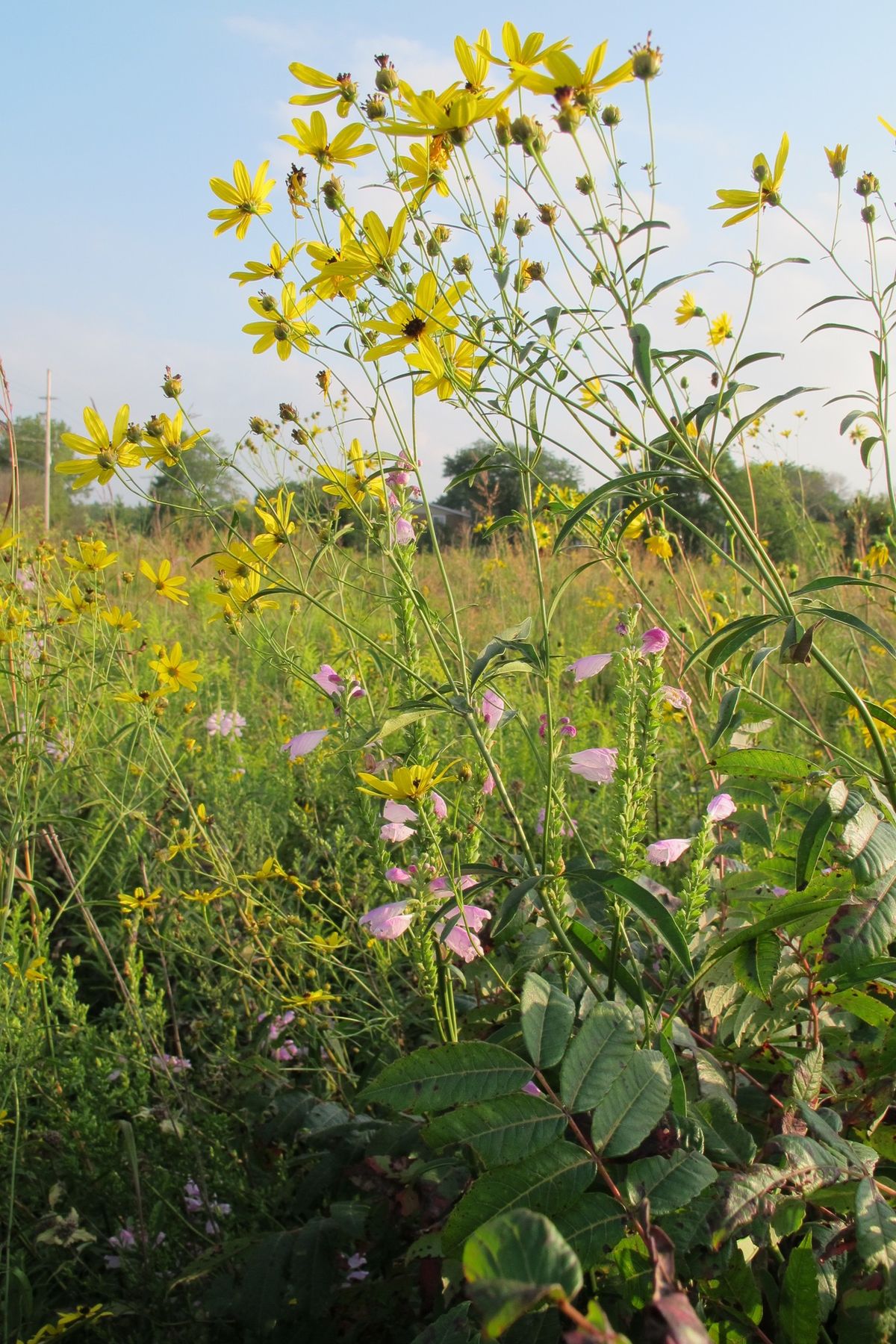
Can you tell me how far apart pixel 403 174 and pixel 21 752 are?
1.25 meters

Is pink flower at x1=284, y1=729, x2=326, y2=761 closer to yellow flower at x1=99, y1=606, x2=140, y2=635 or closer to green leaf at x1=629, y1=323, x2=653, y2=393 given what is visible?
green leaf at x1=629, y1=323, x2=653, y2=393

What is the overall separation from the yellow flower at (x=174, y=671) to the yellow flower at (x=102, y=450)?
2.00ft

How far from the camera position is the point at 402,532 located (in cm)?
124

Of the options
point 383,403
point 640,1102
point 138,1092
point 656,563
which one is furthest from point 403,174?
point 656,563

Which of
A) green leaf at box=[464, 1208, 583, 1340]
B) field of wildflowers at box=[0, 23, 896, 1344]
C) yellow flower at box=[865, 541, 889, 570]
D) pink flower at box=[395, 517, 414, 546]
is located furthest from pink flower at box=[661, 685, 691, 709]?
yellow flower at box=[865, 541, 889, 570]

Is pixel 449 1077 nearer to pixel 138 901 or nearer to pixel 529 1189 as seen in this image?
pixel 529 1189

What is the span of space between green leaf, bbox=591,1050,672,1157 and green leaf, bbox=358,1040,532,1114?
0.22 ft

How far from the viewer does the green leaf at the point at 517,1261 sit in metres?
0.39

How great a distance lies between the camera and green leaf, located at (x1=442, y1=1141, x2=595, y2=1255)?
69 cm

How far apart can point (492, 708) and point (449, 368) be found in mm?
435

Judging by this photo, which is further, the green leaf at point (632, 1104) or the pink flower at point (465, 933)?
the pink flower at point (465, 933)

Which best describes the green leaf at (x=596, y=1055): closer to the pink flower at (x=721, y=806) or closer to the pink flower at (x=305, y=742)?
the pink flower at (x=721, y=806)

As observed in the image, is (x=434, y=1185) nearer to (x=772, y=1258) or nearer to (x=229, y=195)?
(x=772, y=1258)

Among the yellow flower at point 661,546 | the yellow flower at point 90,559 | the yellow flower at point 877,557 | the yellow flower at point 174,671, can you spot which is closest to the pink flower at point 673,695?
the yellow flower at point 661,546
